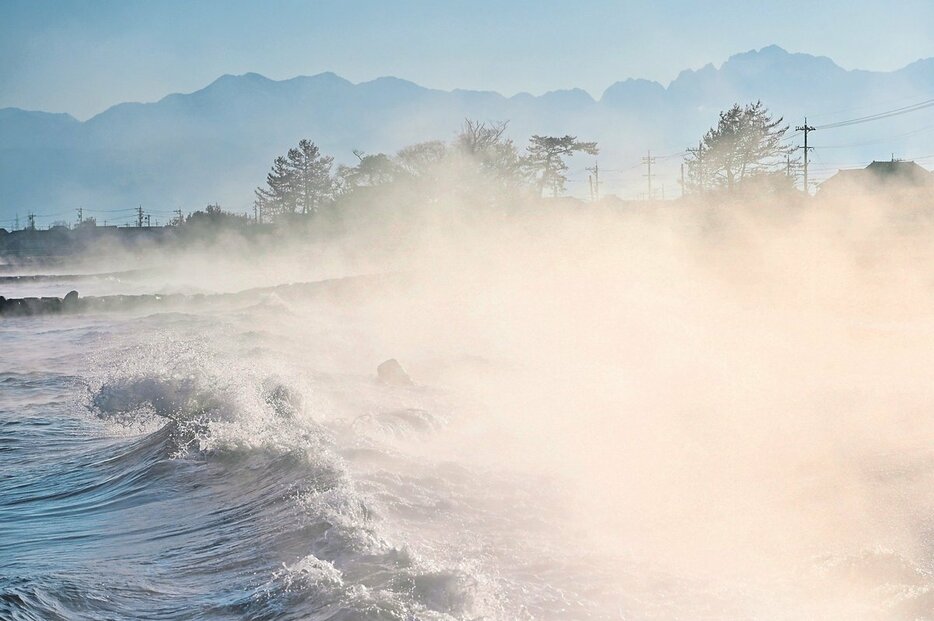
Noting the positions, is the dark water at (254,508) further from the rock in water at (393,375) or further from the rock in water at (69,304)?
the rock in water at (69,304)

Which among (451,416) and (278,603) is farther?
(451,416)

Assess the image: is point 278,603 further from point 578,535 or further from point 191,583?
point 578,535

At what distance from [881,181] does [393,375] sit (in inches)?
1611

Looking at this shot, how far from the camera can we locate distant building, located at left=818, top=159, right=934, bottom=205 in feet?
136

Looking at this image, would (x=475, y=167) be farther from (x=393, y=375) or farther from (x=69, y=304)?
(x=393, y=375)

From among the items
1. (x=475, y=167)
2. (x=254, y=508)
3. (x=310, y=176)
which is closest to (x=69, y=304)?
(x=254, y=508)

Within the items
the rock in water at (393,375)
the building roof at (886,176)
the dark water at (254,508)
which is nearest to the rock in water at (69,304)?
the dark water at (254,508)

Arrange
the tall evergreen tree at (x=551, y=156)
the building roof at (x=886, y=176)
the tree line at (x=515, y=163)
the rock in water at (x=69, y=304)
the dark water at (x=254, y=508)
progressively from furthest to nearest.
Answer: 1. the tall evergreen tree at (x=551, y=156)
2. the tree line at (x=515, y=163)
3. the building roof at (x=886, y=176)
4. the rock in water at (x=69, y=304)
5. the dark water at (x=254, y=508)

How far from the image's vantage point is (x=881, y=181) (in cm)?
4831

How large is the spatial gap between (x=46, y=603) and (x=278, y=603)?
1433 millimetres

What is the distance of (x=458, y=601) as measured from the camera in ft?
16.2

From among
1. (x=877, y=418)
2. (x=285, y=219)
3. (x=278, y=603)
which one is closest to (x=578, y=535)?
(x=278, y=603)

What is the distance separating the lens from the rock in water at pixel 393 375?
14883 millimetres

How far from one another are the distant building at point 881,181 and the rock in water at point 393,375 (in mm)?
27975
